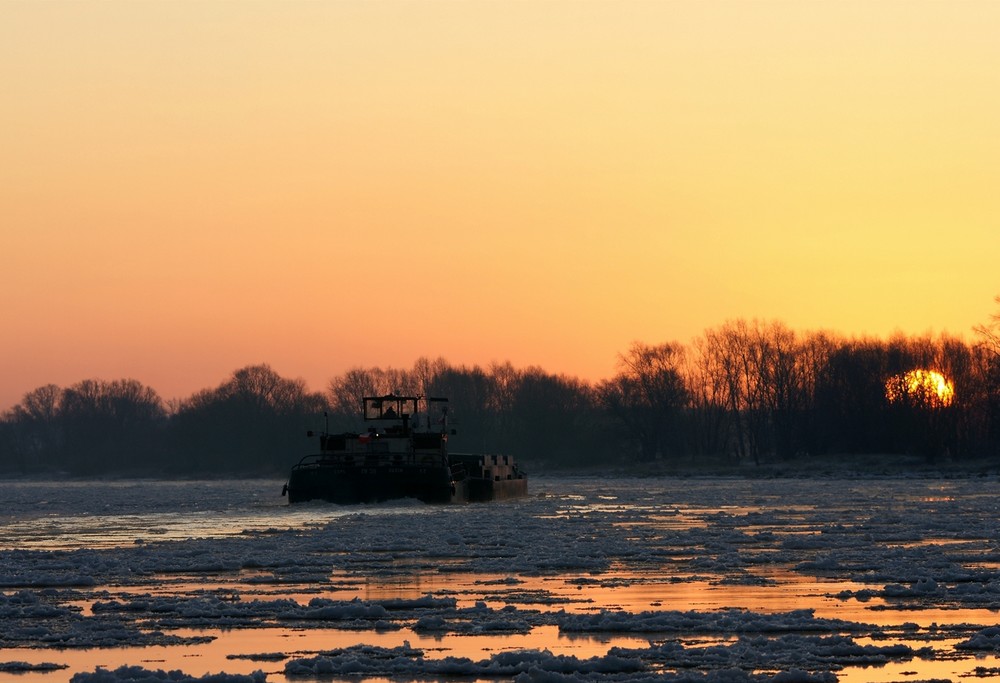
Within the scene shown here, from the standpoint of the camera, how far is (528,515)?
41.2m

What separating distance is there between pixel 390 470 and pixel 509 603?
111ft

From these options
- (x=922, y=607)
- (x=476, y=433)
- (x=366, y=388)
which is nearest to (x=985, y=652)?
(x=922, y=607)

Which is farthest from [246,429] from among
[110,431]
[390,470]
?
[390,470]

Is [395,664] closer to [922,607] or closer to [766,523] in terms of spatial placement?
[922,607]

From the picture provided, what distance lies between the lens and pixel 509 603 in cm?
1741

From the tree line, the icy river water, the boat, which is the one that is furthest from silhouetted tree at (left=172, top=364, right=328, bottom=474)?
the icy river water

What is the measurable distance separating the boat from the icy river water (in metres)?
17.5

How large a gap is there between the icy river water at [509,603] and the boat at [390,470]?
1751cm

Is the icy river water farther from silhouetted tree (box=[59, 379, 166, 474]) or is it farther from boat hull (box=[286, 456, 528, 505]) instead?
silhouetted tree (box=[59, 379, 166, 474])

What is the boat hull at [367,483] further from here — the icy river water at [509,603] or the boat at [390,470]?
the icy river water at [509,603]

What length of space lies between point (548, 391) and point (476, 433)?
31.3ft

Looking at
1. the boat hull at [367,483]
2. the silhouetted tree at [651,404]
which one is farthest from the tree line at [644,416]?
the boat hull at [367,483]

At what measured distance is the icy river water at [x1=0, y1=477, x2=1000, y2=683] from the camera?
12781 mm

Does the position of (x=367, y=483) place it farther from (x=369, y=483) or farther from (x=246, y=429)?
(x=246, y=429)
